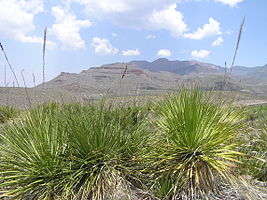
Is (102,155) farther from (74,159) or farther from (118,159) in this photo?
(74,159)

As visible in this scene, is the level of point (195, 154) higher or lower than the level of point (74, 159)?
lower

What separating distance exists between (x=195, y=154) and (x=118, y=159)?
1090mm

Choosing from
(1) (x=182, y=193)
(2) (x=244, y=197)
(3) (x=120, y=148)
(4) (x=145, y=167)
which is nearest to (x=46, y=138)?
(3) (x=120, y=148)

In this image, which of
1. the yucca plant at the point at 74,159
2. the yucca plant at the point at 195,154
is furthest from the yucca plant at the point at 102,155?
the yucca plant at the point at 195,154

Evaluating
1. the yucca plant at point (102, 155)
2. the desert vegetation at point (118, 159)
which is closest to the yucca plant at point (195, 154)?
the desert vegetation at point (118, 159)

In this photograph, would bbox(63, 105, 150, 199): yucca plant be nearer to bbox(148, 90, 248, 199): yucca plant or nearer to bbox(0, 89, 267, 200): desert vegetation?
bbox(0, 89, 267, 200): desert vegetation

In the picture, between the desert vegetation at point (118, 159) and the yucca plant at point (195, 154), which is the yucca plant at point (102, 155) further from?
the yucca plant at point (195, 154)

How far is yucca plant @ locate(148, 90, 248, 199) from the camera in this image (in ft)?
10.0

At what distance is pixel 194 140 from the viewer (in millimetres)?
3305

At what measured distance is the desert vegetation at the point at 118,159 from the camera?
2986 millimetres

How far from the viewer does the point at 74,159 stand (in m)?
3.04

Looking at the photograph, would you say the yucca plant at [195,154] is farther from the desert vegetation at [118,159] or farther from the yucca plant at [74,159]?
the yucca plant at [74,159]

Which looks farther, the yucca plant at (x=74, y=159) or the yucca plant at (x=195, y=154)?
the yucca plant at (x=195, y=154)

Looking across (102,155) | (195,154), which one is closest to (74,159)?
(102,155)
